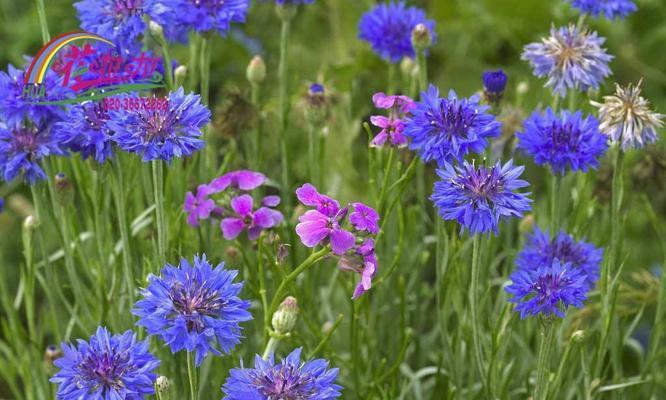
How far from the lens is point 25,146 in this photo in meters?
0.93

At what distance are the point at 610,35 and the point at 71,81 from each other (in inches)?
54.0

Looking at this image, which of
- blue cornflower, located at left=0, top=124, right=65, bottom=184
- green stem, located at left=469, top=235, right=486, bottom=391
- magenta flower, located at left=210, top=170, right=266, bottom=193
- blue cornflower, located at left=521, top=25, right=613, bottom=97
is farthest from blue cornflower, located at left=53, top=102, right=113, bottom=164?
blue cornflower, located at left=521, top=25, right=613, bottom=97

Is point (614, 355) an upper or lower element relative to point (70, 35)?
lower

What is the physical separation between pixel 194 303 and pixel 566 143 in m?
0.42

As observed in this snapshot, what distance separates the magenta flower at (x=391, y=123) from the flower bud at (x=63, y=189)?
328 mm

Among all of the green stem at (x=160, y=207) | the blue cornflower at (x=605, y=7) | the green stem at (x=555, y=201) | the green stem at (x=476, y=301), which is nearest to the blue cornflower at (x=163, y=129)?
the green stem at (x=160, y=207)

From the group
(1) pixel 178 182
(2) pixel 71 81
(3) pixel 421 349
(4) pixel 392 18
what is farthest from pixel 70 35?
(3) pixel 421 349

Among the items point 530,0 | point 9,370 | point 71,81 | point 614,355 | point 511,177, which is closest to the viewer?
point 511,177

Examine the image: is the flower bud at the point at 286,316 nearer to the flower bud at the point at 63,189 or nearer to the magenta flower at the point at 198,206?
Result: the magenta flower at the point at 198,206

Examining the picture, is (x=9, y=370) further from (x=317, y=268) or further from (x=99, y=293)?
(x=317, y=268)

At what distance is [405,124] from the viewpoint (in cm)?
91

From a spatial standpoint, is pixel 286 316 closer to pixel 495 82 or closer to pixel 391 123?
pixel 391 123

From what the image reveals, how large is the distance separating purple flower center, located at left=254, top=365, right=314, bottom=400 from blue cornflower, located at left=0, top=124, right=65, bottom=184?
0.34m

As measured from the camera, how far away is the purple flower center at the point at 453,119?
85 centimetres
